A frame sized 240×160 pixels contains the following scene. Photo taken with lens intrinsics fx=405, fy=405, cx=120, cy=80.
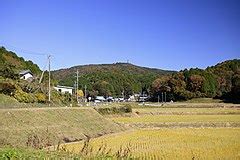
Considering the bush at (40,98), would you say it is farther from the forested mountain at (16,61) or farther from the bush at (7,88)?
the forested mountain at (16,61)

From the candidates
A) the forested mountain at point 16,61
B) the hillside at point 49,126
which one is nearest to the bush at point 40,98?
the hillside at point 49,126

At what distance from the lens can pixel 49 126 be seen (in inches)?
1093

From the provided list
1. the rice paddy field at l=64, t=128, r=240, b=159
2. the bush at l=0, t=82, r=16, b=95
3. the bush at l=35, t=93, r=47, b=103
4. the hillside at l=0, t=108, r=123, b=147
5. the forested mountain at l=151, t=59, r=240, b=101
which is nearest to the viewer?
the rice paddy field at l=64, t=128, r=240, b=159

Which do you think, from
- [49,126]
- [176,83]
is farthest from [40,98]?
[176,83]

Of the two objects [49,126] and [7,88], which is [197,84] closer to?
[7,88]

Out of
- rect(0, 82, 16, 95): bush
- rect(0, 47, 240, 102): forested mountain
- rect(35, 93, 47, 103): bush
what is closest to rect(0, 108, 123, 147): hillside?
rect(0, 82, 16, 95): bush

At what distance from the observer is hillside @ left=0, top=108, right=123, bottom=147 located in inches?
896

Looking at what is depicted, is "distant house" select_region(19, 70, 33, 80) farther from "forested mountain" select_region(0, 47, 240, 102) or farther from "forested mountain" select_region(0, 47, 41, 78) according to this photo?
"forested mountain" select_region(0, 47, 240, 102)

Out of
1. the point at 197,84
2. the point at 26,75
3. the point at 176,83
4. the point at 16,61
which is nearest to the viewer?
the point at 26,75

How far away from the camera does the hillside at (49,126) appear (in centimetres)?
2275

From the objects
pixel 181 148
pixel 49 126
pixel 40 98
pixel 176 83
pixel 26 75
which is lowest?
pixel 181 148

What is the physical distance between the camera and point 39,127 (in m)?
26.8

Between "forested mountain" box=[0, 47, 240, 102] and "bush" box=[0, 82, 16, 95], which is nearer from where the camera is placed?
"bush" box=[0, 82, 16, 95]

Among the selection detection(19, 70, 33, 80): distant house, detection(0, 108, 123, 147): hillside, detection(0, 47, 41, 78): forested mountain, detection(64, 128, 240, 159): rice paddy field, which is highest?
detection(0, 47, 41, 78): forested mountain
